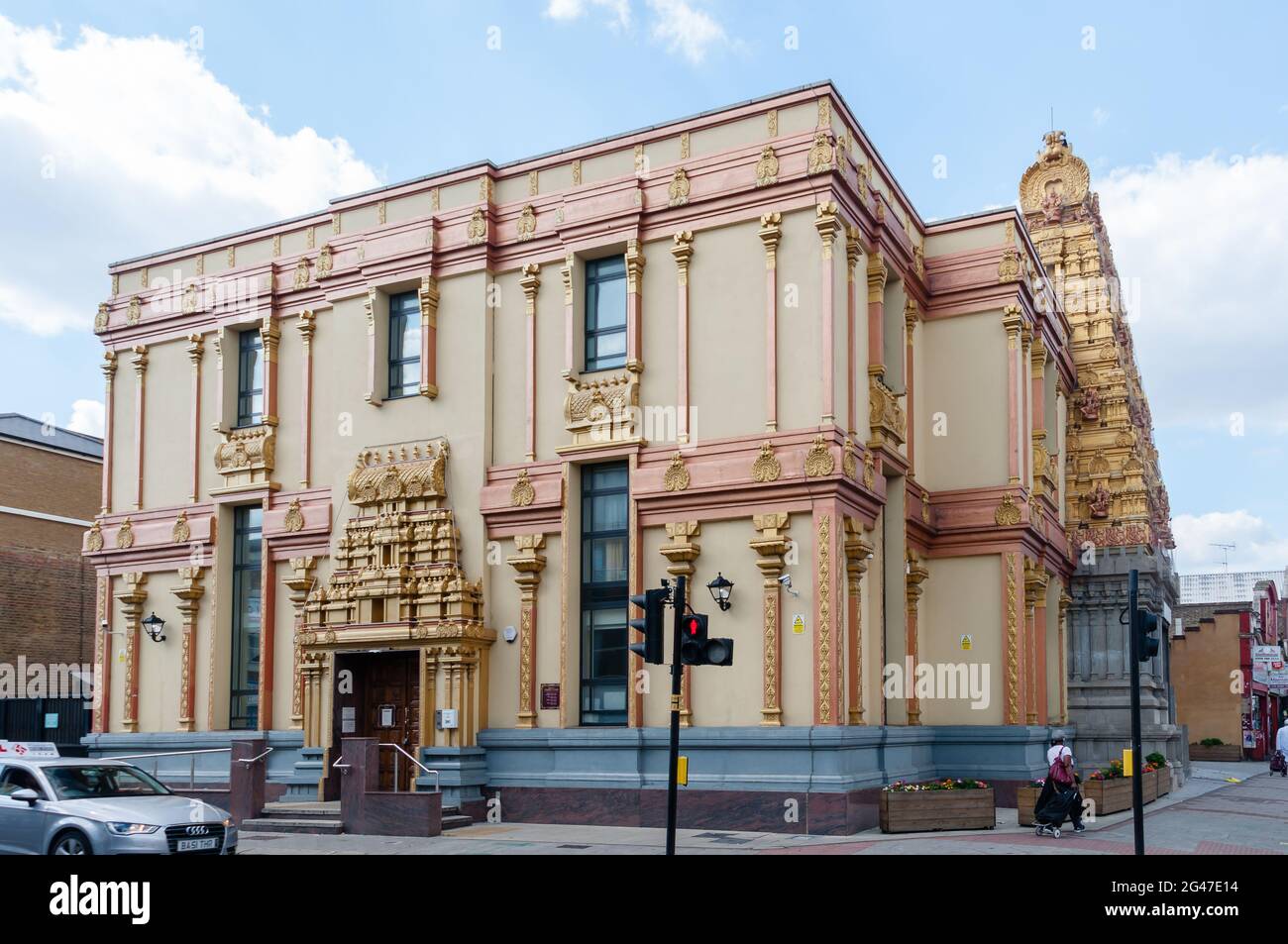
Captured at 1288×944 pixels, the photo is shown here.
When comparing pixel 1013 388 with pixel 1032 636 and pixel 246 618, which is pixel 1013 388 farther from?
pixel 246 618

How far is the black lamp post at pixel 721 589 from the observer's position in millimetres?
22234

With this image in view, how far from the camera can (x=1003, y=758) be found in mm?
26562

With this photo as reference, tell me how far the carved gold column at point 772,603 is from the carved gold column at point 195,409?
1274 centimetres

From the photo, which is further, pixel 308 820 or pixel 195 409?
pixel 195 409

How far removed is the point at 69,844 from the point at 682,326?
40.8ft

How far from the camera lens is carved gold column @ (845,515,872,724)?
73.7 feet

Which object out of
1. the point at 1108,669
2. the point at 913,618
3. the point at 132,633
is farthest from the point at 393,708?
the point at 1108,669

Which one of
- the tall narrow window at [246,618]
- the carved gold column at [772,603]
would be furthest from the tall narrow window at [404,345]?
the carved gold column at [772,603]

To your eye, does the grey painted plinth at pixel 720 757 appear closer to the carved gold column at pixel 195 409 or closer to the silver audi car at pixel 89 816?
the silver audi car at pixel 89 816

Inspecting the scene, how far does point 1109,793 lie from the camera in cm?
2478

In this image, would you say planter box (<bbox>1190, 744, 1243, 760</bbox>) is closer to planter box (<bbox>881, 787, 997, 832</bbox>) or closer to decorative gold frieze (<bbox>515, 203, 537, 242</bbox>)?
planter box (<bbox>881, 787, 997, 832</bbox>)
